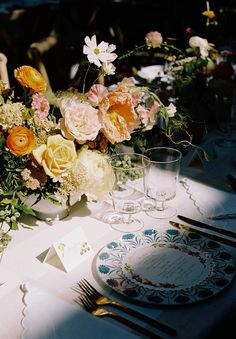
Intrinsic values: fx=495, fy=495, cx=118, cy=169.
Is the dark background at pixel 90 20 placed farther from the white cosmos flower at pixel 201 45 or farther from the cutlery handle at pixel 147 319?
the cutlery handle at pixel 147 319

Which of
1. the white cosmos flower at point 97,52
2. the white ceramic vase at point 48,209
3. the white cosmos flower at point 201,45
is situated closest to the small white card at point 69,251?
the white ceramic vase at point 48,209

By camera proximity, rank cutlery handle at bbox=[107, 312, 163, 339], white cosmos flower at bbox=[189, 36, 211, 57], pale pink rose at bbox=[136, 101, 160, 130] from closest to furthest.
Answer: cutlery handle at bbox=[107, 312, 163, 339] → pale pink rose at bbox=[136, 101, 160, 130] → white cosmos flower at bbox=[189, 36, 211, 57]

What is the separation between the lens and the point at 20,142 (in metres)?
0.98

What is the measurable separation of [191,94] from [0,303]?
1.02m

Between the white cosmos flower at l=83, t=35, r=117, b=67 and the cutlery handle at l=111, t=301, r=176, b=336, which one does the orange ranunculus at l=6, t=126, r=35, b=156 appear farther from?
the cutlery handle at l=111, t=301, r=176, b=336

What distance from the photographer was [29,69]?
3.63 feet

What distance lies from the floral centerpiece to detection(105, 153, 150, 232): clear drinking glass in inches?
2.5

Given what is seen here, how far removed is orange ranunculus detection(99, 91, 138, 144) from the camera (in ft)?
3.49

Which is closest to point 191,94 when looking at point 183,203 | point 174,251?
point 183,203

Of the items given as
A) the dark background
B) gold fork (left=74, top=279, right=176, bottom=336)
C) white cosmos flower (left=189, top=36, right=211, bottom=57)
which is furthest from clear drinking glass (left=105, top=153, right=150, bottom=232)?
the dark background

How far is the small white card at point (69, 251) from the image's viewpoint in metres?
1.00

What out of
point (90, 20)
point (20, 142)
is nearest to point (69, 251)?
point (20, 142)

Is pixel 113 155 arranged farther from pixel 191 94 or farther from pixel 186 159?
pixel 191 94

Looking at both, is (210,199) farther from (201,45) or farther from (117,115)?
(201,45)
